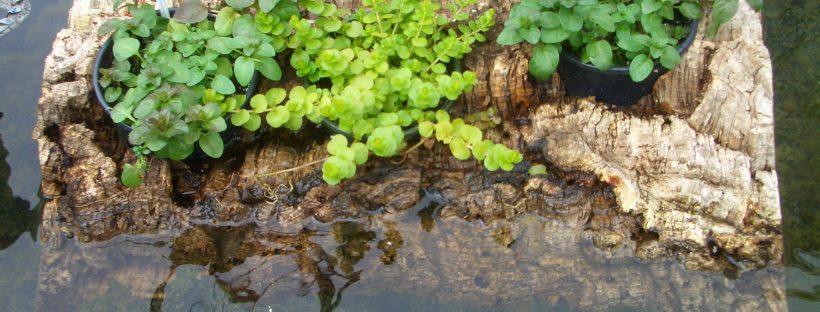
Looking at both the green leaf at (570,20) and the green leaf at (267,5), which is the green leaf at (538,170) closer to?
the green leaf at (570,20)

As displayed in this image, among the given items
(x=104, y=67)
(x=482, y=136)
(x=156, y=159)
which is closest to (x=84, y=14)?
(x=104, y=67)

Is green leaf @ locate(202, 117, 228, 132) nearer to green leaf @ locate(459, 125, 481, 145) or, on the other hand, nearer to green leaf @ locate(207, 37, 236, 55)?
green leaf @ locate(207, 37, 236, 55)

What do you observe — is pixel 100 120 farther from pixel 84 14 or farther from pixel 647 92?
pixel 647 92

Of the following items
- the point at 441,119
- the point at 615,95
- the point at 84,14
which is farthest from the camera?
the point at 84,14

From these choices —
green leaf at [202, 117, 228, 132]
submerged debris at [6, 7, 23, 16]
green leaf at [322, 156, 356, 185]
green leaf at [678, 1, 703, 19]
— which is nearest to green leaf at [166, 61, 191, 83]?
green leaf at [202, 117, 228, 132]

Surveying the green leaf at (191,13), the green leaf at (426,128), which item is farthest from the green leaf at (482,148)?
the green leaf at (191,13)

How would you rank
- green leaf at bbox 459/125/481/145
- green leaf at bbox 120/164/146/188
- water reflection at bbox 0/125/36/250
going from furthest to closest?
water reflection at bbox 0/125/36/250
green leaf at bbox 459/125/481/145
green leaf at bbox 120/164/146/188
